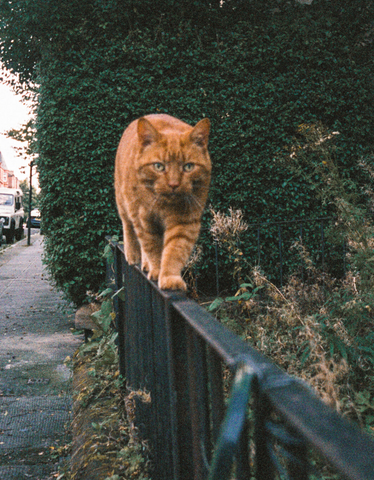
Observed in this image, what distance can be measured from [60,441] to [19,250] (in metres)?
15.5

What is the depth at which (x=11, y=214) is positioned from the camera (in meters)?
22.3

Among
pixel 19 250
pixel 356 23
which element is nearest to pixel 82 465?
pixel 356 23

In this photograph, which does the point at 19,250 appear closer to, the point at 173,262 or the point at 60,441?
the point at 60,441

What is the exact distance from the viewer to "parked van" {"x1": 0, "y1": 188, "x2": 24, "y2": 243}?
2178 cm

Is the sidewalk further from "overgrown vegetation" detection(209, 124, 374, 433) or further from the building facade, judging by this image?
the building facade

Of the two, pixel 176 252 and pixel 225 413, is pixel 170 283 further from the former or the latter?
pixel 225 413

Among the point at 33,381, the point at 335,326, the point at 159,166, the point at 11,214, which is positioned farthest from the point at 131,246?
the point at 11,214

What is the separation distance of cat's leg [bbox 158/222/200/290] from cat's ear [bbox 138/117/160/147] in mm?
500

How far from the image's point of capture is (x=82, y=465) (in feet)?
9.34

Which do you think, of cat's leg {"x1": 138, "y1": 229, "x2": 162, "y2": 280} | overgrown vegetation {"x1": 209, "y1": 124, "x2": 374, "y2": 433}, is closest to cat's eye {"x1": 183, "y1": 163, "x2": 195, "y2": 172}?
cat's leg {"x1": 138, "y1": 229, "x2": 162, "y2": 280}

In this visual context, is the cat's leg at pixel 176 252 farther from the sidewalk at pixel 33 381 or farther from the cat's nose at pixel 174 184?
the sidewalk at pixel 33 381

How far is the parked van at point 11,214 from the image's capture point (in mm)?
21781

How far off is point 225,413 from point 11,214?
22885 mm

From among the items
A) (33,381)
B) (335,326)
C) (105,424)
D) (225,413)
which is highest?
(225,413)
